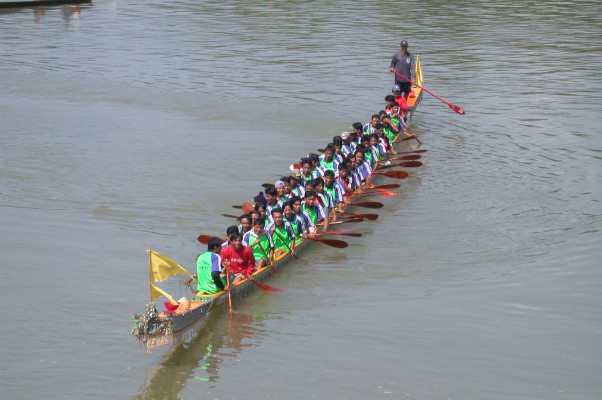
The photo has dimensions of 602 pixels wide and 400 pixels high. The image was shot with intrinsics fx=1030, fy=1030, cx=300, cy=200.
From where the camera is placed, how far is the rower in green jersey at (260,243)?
1350cm

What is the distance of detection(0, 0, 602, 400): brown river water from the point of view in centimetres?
1142

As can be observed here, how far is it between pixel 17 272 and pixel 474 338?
6356mm

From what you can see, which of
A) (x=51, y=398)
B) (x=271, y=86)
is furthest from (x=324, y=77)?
(x=51, y=398)

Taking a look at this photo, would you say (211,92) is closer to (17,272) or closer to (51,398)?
(17,272)

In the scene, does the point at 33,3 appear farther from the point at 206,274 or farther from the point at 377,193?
the point at 206,274

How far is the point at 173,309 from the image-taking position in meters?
11.5

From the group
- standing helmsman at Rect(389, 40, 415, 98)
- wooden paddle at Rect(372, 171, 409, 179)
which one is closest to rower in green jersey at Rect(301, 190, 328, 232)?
wooden paddle at Rect(372, 171, 409, 179)

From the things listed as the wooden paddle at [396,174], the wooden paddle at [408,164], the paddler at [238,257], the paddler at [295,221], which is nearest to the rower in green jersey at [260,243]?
the paddler at [238,257]

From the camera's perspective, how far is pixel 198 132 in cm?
2220

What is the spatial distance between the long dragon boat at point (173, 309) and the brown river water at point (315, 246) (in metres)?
0.26

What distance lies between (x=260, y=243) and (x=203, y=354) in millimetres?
2306

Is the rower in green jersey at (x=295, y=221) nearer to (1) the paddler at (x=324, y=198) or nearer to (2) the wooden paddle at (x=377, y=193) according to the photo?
(1) the paddler at (x=324, y=198)

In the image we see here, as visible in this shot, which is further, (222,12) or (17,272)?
(222,12)

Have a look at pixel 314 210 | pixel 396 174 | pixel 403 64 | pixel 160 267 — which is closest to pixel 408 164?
pixel 396 174
